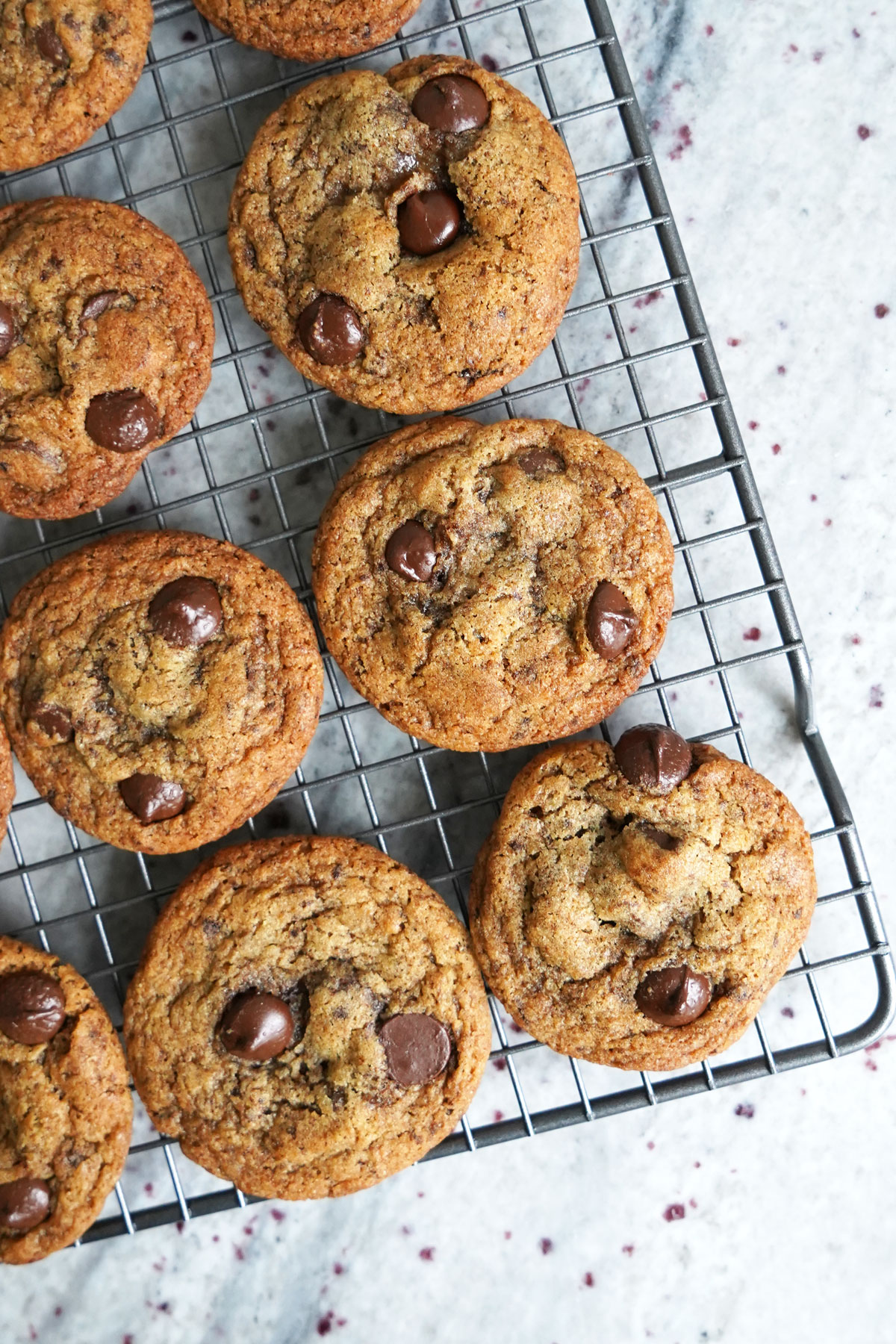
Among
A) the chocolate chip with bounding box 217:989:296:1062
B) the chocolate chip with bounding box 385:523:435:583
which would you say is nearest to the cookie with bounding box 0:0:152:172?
the chocolate chip with bounding box 385:523:435:583

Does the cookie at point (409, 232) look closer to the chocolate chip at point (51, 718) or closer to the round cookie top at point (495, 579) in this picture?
the round cookie top at point (495, 579)

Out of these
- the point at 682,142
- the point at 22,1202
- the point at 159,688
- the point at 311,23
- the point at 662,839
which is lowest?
the point at 22,1202

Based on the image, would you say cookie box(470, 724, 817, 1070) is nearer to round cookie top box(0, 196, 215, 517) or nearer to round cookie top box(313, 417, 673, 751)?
round cookie top box(313, 417, 673, 751)

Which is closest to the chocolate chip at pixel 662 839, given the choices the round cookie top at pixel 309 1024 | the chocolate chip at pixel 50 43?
the round cookie top at pixel 309 1024

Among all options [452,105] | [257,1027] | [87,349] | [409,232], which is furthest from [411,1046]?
[452,105]

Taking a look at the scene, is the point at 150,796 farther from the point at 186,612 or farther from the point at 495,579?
the point at 495,579

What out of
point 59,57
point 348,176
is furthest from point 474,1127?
point 59,57

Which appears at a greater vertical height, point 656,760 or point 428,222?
point 428,222

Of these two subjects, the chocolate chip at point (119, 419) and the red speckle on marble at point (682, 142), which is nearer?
the chocolate chip at point (119, 419)
